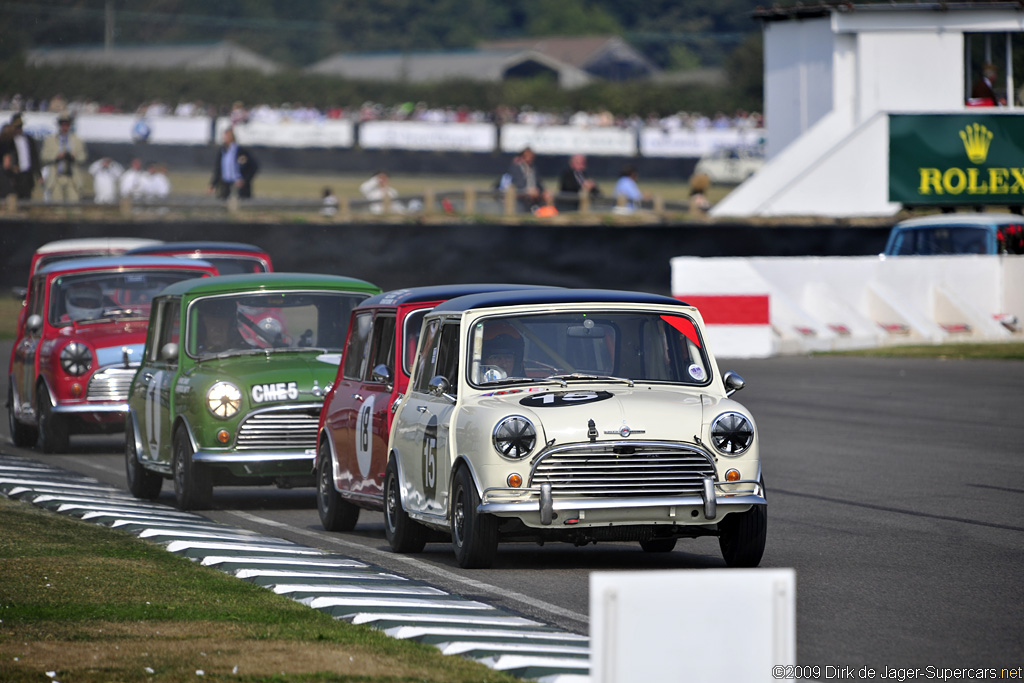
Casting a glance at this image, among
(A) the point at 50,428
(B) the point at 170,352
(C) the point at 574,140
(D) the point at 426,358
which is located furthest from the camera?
(C) the point at 574,140

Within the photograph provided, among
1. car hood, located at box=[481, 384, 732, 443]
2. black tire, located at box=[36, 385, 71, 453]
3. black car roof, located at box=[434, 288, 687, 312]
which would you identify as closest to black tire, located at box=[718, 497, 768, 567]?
car hood, located at box=[481, 384, 732, 443]

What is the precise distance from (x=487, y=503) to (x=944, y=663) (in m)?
2.89

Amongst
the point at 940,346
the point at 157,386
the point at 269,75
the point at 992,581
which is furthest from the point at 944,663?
the point at 269,75

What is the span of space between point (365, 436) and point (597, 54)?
112 metres

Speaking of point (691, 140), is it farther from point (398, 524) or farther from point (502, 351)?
point (502, 351)

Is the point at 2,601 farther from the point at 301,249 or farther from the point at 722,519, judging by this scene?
the point at 301,249

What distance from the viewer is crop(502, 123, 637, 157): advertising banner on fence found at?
197 feet

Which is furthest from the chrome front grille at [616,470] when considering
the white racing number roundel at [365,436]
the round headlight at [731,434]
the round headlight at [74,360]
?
the round headlight at [74,360]

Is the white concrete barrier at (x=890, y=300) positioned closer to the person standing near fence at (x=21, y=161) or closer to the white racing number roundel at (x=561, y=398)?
the person standing near fence at (x=21, y=161)

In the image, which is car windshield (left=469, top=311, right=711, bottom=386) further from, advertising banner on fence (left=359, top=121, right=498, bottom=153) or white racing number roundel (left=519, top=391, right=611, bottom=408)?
advertising banner on fence (left=359, top=121, right=498, bottom=153)

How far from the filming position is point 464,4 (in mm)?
127375

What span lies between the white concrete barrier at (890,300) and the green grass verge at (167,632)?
17061 millimetres

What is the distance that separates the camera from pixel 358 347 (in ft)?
37.7

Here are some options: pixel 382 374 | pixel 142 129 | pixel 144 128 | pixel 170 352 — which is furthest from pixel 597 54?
pixel 382 374
